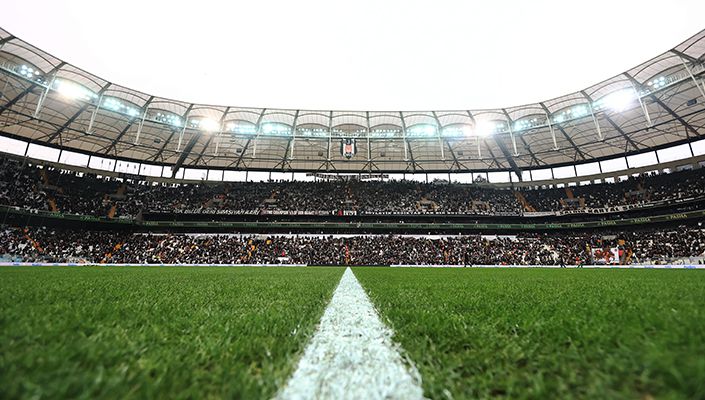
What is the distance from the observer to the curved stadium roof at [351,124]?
2288 cm

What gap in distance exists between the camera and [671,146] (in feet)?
109

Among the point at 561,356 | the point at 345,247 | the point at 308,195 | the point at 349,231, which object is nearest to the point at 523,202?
the point at 349,231

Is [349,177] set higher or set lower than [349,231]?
higher

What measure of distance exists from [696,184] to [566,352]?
4419cm

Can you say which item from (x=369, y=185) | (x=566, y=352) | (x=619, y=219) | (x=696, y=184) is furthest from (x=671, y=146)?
(x=566, y=352)

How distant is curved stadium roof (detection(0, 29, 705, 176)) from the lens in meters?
22.9

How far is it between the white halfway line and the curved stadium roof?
29.8 m

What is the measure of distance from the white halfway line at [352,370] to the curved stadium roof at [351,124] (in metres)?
29.8

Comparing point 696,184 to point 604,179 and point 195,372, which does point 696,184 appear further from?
point 195,372

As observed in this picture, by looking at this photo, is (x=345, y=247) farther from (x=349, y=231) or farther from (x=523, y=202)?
(x=523, y=202)

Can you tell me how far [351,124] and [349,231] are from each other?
486 inches

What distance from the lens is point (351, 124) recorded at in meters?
33.0

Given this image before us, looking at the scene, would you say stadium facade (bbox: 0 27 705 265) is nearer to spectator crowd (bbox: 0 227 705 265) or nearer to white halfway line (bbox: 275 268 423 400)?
spectator crowd (bbox: 0 227 705 265)

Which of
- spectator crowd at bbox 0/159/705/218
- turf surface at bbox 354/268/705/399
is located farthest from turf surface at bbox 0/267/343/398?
spectator crowd at bbox 0/159/705/218
